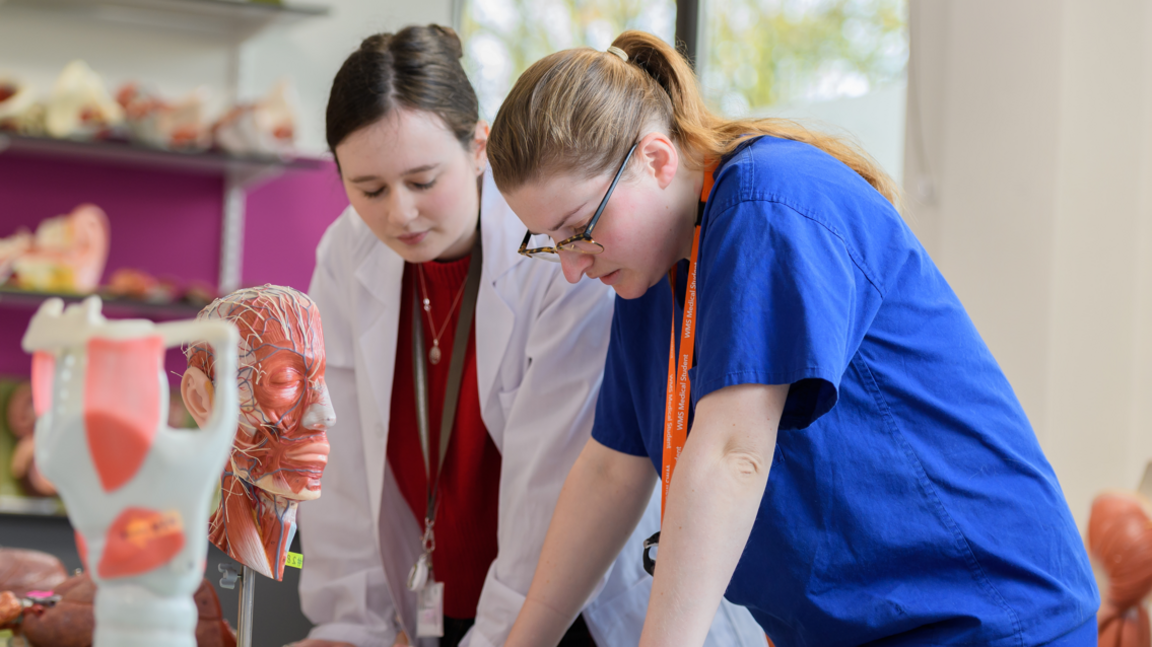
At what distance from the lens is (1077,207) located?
88.0 inches

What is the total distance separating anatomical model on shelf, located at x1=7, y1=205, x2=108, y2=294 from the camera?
2949 millimetres

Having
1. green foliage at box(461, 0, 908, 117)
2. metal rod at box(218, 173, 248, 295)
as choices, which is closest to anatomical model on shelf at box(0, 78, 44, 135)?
metal rod at box(218, 173, 248, 295)

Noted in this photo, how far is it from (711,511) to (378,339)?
805 millimetres

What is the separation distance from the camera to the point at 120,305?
3.01 meters

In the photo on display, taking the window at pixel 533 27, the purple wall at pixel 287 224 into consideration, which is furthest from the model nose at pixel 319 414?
the window at pixel 533 27

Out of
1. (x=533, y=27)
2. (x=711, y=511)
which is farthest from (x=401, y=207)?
(x=533, y=27)

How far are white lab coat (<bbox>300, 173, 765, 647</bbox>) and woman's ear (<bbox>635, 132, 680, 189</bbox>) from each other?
418 millimetres

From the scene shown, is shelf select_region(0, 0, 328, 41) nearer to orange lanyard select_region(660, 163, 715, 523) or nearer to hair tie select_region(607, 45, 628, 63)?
hair tie select_region(607, 45, 628, 63)

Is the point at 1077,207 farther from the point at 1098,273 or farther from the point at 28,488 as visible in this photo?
the point at 28,488

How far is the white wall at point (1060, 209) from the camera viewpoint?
2.13 metres

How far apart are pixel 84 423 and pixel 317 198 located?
308cm

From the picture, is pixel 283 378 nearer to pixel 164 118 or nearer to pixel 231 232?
pixel 164 118

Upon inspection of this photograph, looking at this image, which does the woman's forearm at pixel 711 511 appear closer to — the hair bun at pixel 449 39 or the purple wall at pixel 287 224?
the hair bun at pixel 449 39

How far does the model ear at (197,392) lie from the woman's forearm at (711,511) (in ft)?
1.51
